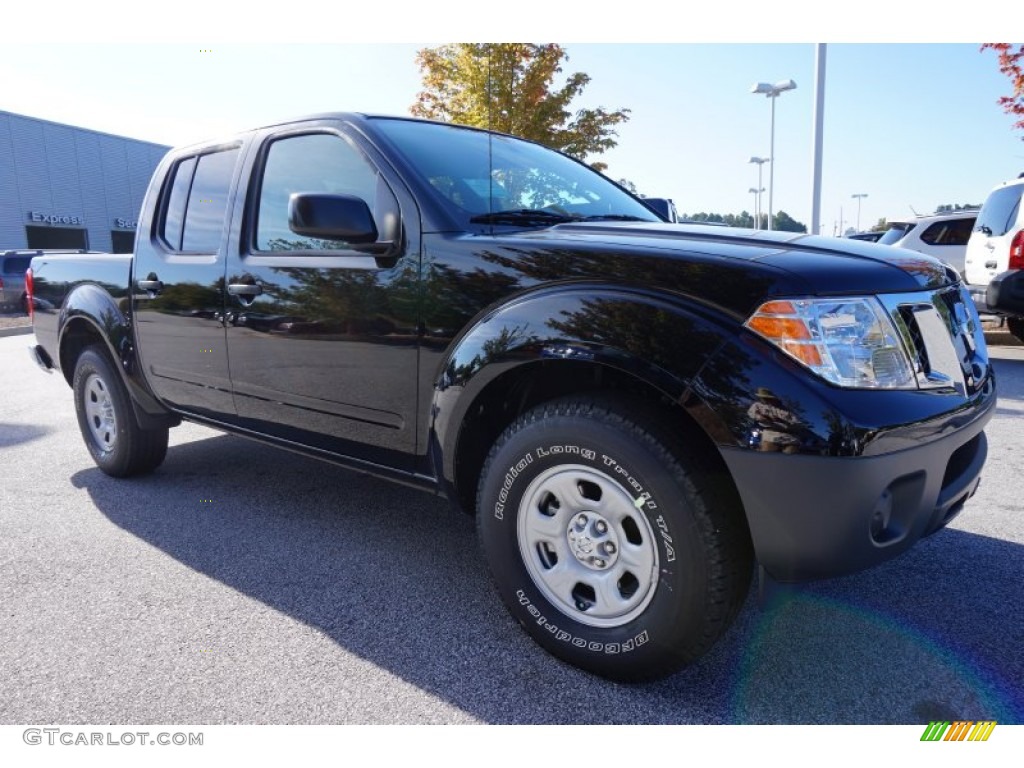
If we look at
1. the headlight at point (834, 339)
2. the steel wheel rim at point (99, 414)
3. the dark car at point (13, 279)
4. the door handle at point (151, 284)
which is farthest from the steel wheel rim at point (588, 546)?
the dark car at point (13, 279)

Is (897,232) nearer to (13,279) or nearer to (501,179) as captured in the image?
(501,179)

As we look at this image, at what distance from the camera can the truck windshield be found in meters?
2.68

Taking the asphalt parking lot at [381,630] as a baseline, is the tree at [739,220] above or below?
above

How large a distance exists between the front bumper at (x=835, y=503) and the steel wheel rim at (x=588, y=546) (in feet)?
1.00

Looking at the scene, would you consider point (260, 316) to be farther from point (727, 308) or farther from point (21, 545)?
point (727, 308)

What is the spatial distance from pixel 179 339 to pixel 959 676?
3396 mm

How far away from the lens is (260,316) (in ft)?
9.80

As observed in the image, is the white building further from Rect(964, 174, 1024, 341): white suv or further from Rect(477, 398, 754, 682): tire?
Rect(477, 398, 754, 682): tire

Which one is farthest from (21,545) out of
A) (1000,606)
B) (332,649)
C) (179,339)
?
(1000,606)

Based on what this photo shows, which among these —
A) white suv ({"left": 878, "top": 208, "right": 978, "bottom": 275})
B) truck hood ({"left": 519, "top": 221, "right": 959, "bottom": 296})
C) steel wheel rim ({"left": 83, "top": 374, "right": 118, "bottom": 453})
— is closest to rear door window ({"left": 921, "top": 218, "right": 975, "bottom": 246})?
white suv ({"left": 878, "top": 208, "right": 978, "bottom": 275})

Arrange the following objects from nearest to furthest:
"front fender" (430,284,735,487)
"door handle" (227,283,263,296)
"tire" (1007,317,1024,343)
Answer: "front fender" (430,284,735,487)
"door handle" (227,283,263,296)
"tire" (1007,317,1024,343)

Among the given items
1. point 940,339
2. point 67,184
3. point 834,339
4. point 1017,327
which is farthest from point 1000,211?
point 67,184

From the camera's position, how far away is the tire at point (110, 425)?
4.03m

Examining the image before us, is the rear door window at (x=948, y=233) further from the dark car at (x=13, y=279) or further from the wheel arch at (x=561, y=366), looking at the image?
the dark car at (x=13, y=279)
